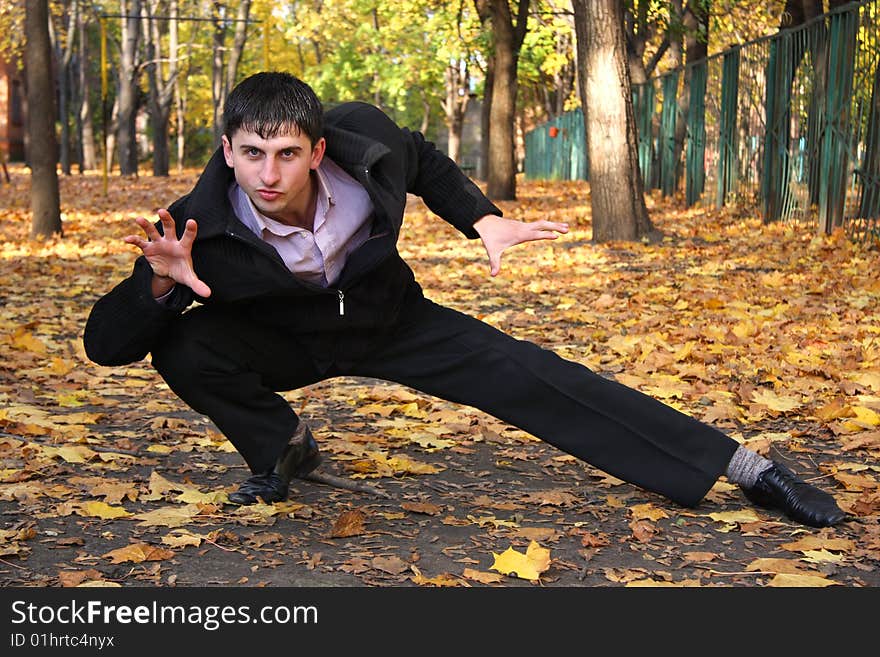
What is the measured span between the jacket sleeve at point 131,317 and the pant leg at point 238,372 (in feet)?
0.46

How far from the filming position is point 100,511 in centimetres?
420

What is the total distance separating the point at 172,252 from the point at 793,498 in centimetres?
220

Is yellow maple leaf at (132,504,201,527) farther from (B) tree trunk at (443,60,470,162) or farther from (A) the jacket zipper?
(B) tree trunk at (443,60,470,162)

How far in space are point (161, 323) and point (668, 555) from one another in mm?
1753

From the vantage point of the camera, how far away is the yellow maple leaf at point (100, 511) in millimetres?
4172

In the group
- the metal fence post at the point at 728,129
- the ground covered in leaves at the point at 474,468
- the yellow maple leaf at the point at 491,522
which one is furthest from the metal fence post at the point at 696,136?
the yellow maple leaf at the point at 491,522

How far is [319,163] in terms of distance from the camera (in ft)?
12.8

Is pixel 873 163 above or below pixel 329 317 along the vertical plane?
above

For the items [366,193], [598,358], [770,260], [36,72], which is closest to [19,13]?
[36,72]

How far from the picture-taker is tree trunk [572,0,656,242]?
12.9 m

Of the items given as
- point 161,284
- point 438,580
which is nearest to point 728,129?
point 161,284

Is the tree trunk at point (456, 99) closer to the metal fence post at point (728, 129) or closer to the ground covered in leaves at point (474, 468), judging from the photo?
the metal fence post at point (728, 129)

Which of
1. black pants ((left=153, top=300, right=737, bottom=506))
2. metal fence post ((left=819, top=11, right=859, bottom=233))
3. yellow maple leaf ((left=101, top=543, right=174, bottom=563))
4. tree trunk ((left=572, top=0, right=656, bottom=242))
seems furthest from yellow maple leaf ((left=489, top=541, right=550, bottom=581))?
tree trunk ((left=572, top=0, right=656, bottom=242))

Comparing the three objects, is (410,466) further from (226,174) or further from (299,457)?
(226,174)
